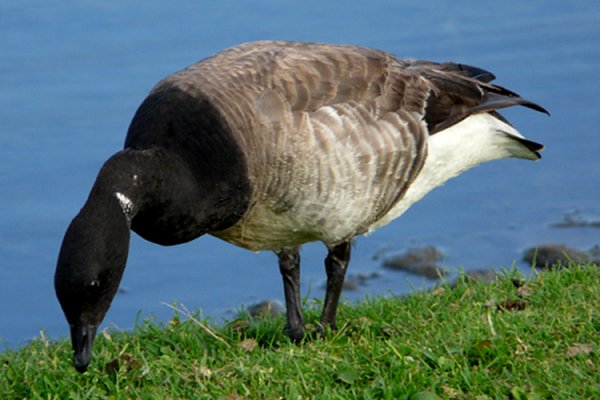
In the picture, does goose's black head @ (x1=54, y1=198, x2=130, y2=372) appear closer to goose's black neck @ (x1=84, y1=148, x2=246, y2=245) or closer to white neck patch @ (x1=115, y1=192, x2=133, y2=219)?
white neck patch @ (x1=115, y1=192, x2=133, y2=219)

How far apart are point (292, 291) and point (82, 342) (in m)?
2.05

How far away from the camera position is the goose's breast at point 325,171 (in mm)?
6340

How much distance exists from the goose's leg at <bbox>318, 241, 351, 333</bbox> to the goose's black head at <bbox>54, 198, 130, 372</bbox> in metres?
1.83

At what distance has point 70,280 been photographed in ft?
17.0

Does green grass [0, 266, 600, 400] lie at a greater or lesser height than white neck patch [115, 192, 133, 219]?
lesser

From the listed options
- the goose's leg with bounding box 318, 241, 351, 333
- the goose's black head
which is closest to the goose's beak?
the goose's black head

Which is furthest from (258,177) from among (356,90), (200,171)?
(356,90)

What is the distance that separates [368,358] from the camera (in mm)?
5879

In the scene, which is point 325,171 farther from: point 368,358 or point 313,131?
point 368,358

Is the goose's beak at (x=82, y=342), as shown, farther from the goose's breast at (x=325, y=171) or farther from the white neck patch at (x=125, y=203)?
the goose's breast at (x=325, y=171)

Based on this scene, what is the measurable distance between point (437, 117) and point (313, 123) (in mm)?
1120

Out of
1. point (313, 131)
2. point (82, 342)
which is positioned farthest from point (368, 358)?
point (82, 342)

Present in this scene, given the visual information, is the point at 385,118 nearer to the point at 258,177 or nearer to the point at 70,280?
the point at 258,177

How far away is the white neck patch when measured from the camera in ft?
18.4
